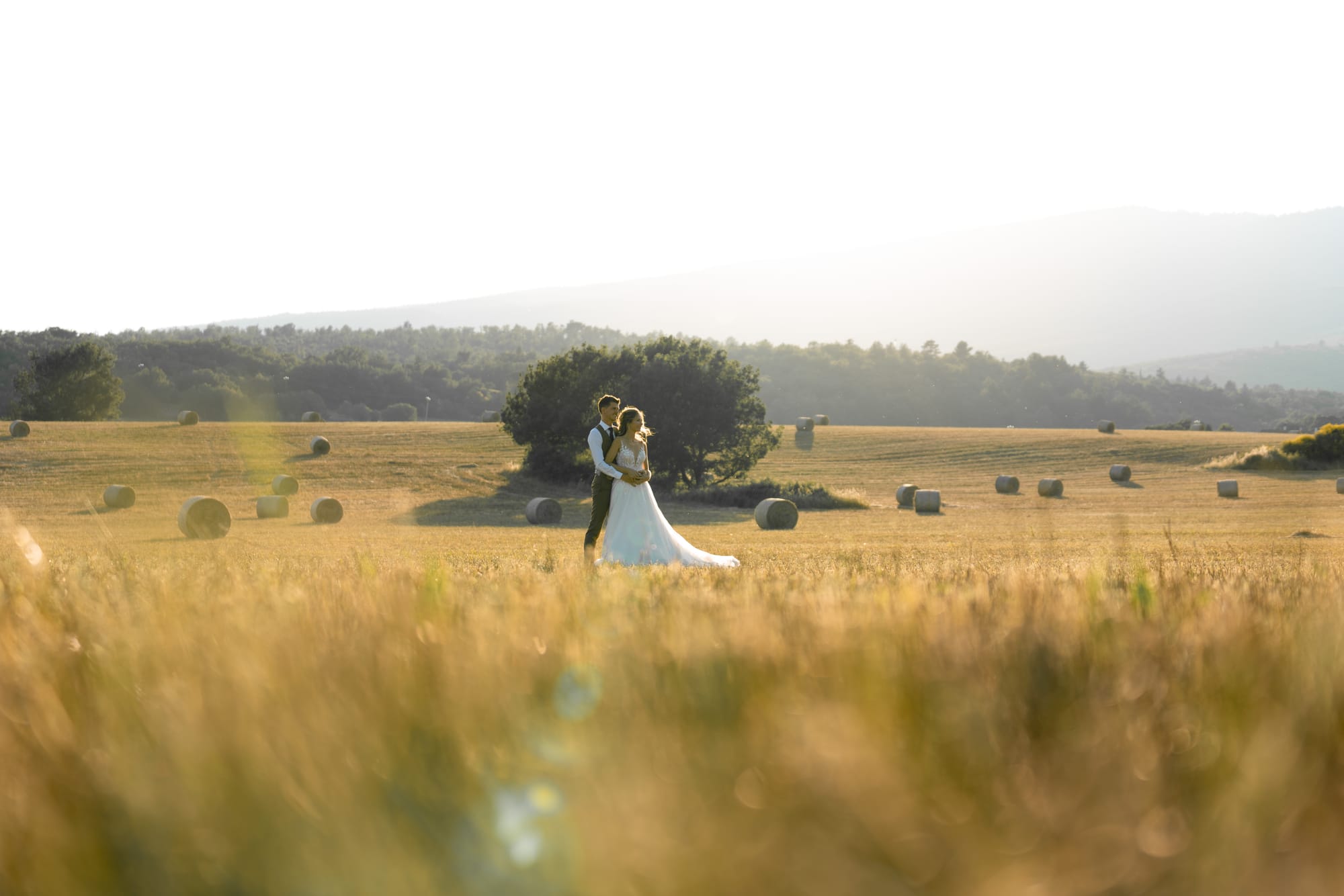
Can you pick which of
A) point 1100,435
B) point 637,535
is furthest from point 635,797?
point 1100,435

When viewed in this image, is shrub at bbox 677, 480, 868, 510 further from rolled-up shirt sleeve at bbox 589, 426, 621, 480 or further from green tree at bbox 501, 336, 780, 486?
rolled-up shirt sleeve at bbox 589, 426, 621, 480

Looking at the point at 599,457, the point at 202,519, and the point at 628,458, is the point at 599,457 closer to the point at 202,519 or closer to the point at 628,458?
the point at 628,458

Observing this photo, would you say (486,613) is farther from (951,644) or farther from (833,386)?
(833,386)

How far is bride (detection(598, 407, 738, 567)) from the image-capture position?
1426 cm

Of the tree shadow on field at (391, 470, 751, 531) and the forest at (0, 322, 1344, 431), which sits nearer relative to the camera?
the tree shadow on field at (391, 470, 751, 531)

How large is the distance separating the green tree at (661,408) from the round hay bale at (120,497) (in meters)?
17.9

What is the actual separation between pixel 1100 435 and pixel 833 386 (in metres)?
59.3

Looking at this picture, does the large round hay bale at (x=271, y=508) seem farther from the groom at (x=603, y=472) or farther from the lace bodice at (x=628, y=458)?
the lace bodice at (x=628, y=458)

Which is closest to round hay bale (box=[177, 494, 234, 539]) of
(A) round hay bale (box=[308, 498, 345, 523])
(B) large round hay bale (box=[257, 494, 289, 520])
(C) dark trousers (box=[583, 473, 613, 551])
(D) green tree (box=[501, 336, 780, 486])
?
(A) round hay bale (box=[308, 498, 345, 523])

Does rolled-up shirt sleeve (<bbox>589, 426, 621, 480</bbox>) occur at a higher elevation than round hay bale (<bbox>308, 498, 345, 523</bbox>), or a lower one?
higher

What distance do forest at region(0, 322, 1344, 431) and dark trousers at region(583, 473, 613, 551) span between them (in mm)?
95569

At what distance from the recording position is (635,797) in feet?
4.56

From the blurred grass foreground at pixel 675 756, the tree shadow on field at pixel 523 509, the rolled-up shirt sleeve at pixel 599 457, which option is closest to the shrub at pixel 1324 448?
the tree shadow on field at pixel 523 509

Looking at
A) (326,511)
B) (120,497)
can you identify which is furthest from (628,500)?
(120,497)
